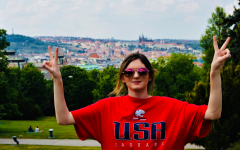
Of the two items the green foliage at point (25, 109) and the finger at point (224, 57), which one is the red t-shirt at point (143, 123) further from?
the green foliage at point (25, 109)

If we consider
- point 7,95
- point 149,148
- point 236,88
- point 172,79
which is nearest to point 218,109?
point 149,148

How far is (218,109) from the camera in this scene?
247 centimetres

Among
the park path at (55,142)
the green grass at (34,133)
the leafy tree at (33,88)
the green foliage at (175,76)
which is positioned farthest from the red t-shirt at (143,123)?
the leafy tree at (33,88)

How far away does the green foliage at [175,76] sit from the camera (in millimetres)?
31114

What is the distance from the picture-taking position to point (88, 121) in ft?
8.69

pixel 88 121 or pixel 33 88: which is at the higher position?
pixel 88 121

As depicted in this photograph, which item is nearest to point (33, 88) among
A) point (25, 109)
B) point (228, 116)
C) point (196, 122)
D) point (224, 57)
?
point (25, 109)

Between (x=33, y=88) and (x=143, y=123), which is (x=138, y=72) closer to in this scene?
(x=143, y=123)

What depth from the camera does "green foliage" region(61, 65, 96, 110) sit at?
4334 cm

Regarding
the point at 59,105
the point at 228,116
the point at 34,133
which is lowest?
the point at 34,133

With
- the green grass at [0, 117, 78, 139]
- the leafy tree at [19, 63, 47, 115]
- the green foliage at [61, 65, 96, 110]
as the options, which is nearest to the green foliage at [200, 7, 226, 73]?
the green grass at [0, 117, 78, 139]

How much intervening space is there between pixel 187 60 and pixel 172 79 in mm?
3253

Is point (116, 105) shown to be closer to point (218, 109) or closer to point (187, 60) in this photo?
point (218, 109)

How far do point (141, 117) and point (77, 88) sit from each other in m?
41.5
